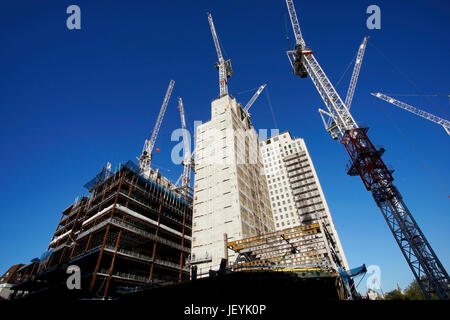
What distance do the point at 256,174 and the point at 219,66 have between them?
48.8m

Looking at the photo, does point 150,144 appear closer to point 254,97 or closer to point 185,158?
point 185,158

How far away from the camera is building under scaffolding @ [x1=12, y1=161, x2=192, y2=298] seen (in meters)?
41.7


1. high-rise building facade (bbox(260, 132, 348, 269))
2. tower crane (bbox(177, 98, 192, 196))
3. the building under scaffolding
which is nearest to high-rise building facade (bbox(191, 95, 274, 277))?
the building under scaffolding

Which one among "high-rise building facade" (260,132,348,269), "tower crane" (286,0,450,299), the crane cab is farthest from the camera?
"high-rise building facade" (260,132,348,269)

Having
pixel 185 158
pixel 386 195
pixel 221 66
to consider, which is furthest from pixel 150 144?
pixel 386 195

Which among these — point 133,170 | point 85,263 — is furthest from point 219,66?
point 85,263

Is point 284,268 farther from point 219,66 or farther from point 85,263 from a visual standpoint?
point 219,66

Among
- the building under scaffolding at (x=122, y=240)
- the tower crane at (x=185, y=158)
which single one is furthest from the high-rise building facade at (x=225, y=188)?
the tower crane at (x=185, y=158)

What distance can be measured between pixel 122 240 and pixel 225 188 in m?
24.5

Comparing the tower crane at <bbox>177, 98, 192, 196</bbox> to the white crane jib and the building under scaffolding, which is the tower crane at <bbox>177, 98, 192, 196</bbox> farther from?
the white crane jib

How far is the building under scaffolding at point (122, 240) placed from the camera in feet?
137

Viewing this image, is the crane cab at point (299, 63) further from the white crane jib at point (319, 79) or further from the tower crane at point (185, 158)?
the tower crane at point (185, 158)

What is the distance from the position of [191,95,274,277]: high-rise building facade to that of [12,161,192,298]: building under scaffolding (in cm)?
→ 1032

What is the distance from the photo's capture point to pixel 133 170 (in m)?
54.8
